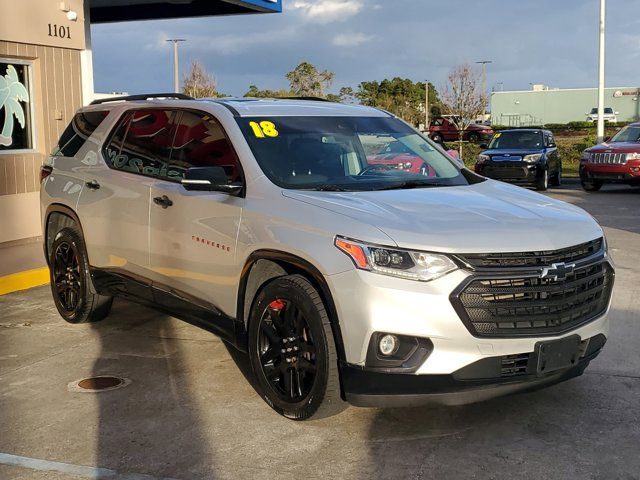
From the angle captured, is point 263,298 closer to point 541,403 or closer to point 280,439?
point 280,439

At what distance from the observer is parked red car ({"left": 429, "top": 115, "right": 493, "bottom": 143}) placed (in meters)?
46.6

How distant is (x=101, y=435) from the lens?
448cm

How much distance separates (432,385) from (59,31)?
998cm

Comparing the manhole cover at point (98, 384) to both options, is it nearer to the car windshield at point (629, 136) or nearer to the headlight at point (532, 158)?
the headlight at point (532, 158)

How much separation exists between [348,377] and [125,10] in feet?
46.6

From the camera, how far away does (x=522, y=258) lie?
405 centimetres

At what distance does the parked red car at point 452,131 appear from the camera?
4662 centimetres

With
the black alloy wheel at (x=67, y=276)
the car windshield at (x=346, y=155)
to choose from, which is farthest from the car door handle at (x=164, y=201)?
the black alloy wheel at (x=67, y=276)

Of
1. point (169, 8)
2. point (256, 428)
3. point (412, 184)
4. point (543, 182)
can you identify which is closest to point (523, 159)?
point (543, 182)

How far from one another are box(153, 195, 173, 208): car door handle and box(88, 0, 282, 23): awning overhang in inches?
368

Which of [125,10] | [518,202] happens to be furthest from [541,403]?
[125,10]

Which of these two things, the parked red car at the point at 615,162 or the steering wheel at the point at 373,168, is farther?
the parked red car at the point at 615,162

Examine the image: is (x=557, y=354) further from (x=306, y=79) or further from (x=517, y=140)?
(x=306, y=79)

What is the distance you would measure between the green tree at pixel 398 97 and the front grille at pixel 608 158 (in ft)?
137
